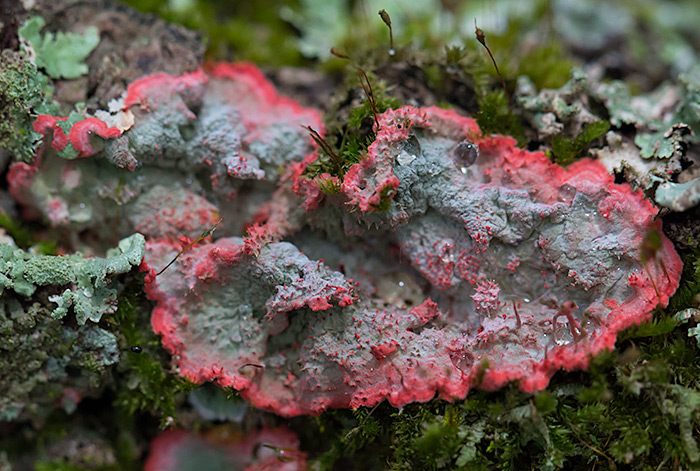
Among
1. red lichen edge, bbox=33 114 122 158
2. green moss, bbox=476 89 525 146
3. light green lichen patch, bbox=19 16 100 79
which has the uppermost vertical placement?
green moss, bbox=476 89 525 146

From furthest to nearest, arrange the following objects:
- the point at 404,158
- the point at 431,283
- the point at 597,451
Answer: the point at 431,283 < the point at 404,158 < the point at 597,451

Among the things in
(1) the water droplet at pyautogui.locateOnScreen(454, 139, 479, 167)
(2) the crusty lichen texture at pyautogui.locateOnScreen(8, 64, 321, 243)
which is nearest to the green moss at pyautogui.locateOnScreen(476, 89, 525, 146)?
(1) the water droplet at pyautogui.locateOnScreen(454, 139, 479, 167)

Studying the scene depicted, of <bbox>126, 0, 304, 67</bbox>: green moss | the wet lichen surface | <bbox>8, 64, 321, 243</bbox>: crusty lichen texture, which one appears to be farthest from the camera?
<bbox>126, 0, 304, 67</bbox>: green moss

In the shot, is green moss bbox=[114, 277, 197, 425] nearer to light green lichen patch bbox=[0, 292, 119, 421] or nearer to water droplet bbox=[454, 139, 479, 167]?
light green lichen patch bbox=[0, 292, 119, 421]

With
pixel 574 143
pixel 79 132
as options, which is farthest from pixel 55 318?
pixel 574 143

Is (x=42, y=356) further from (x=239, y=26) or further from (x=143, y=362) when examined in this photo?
(x=239, y=26)

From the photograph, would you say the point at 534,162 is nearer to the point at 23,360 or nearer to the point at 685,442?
the point at 685,442
